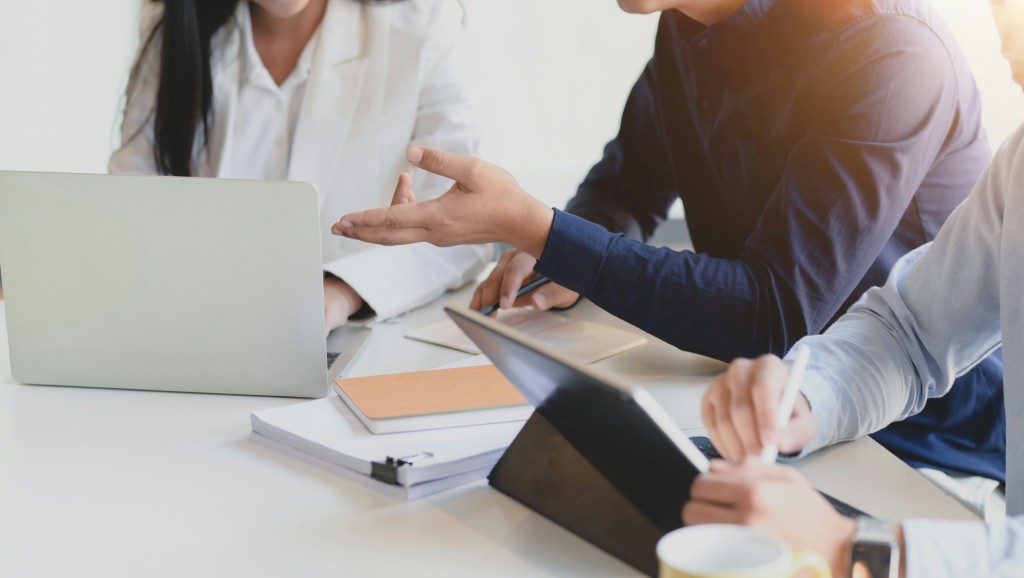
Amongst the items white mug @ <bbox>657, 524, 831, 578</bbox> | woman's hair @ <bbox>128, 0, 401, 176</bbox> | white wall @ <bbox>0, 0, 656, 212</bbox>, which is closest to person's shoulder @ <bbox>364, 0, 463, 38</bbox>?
woman's hair @ <bbox>128, 0, 401, 176</bbox>

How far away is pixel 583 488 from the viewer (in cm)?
74

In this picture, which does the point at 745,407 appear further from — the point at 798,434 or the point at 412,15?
the point at 412,15

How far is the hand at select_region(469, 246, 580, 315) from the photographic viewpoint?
1305 mm

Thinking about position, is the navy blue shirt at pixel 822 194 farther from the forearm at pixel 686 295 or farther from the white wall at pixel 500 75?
the white wall at pixel 500 75

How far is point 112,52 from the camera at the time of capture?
304 centimetres

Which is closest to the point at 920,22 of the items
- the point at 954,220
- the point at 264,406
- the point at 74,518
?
the point at 954,220

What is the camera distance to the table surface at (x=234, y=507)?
700 mm

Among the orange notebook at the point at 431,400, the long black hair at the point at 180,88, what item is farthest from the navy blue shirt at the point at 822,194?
the long black hair at the point at 180,88

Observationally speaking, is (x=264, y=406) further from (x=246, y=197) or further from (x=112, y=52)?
(x=112, y=52)

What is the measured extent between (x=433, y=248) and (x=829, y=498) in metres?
0.87

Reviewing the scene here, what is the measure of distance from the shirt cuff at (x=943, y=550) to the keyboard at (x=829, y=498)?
2.3 inches

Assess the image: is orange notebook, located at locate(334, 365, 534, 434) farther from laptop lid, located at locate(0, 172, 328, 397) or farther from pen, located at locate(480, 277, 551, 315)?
pen, located at locate(480, 277, 551, 315)

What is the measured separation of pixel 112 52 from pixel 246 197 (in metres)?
2.36

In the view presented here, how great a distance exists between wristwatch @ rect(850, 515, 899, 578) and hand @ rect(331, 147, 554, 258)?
57 cm
